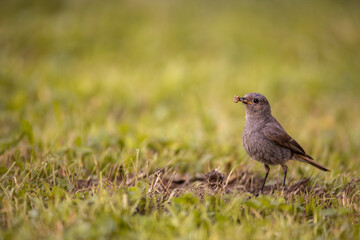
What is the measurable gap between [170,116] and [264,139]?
3.04 m

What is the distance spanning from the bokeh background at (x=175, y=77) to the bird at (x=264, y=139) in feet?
1.96

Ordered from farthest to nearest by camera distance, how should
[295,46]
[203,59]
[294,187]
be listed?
[295,46] < [203,59] < [294,187]

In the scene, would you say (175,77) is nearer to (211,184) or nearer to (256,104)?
(256,104)

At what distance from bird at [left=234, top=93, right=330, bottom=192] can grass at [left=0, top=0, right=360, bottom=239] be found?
1.13ft

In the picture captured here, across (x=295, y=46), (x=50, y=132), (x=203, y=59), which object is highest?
(x=295, y=46)

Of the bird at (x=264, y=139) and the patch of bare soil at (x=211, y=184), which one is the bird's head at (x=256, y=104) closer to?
the bird at (x=264, y=139)

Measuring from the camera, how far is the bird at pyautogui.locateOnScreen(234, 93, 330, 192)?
373 cm

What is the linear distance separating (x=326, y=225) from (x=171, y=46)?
7373mm

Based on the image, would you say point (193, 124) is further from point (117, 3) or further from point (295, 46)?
point (117, 3)

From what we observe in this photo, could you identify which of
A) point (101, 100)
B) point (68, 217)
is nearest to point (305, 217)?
point (68, 217)

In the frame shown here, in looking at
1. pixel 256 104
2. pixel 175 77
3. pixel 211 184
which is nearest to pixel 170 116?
pixel 175 77

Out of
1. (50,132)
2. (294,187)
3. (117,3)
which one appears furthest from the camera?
(117,3)

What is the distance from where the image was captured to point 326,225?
2959 millimetres

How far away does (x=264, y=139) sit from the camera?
3.74 meters
